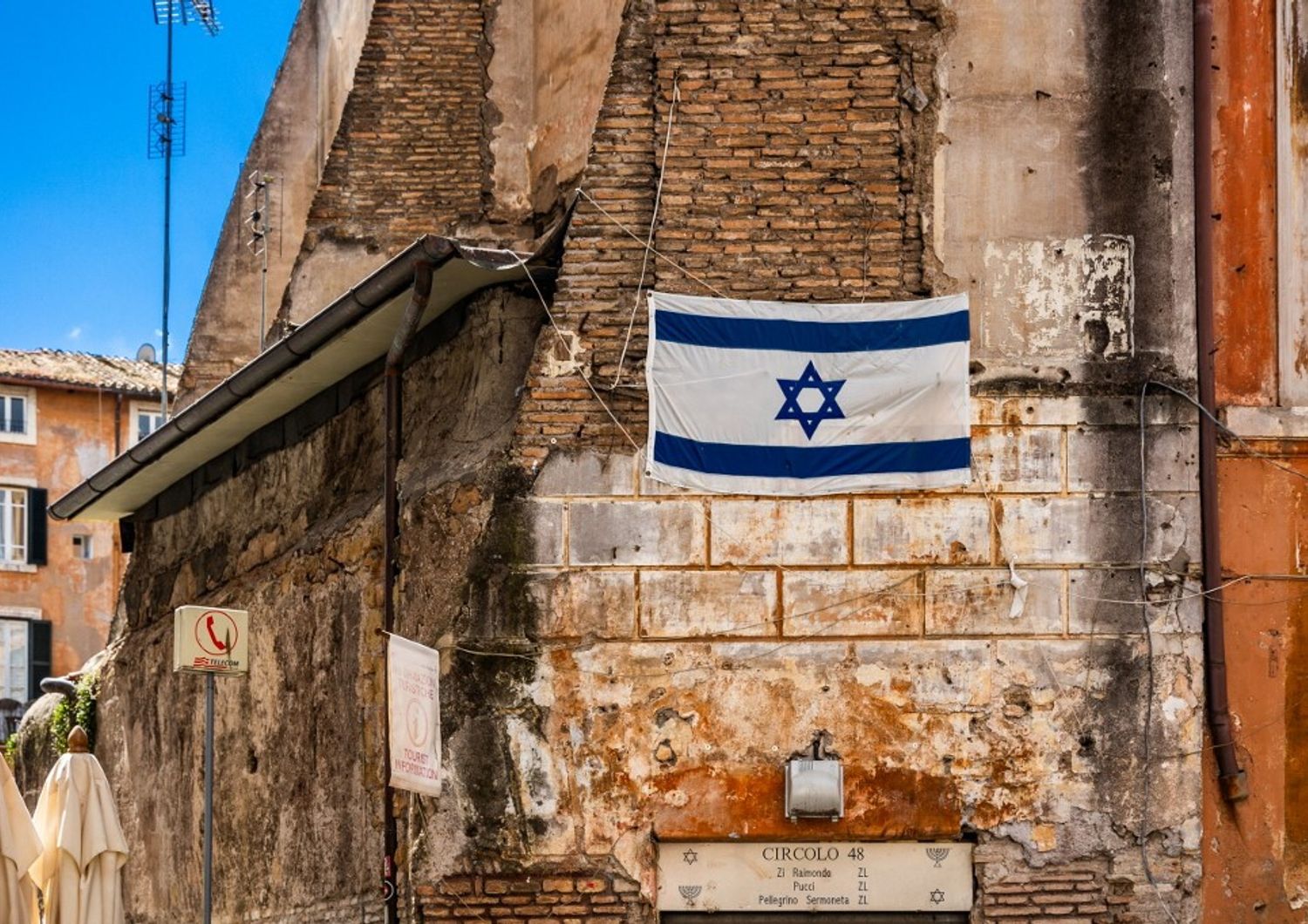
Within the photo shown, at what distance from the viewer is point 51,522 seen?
39688mm

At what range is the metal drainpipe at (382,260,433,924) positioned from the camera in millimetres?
12812

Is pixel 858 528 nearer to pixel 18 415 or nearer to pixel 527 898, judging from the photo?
pixel 527 898

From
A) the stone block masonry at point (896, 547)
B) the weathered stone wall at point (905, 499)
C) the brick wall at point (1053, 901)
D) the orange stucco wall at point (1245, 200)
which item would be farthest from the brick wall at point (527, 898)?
the orange stucco wall at point (1245, 200)

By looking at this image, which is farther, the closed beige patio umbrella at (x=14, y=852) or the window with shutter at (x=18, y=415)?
the window with shutter at (x=18, y=415)

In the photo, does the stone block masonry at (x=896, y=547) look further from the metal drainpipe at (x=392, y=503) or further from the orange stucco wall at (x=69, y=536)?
the orange stucco wall at (x=69, y=536)

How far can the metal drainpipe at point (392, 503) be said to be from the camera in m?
12.8

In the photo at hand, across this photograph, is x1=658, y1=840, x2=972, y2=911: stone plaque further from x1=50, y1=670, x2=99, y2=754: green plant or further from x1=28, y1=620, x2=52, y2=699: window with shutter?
x1=28, y1=620, x2=52, y2=699: window with shutter

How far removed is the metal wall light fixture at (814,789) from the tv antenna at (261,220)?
31.9ft

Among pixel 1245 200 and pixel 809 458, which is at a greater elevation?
pixel 1245 200

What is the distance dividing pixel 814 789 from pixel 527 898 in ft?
4.95

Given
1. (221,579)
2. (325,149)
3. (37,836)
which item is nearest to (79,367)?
(325,149)

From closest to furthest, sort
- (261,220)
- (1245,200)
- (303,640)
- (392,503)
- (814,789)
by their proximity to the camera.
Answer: (814,789), (1245,200), (392,503), (303,640), (261,220)

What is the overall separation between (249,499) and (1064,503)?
6004mm

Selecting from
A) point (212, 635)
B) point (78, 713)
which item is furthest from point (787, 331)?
point (78, 713)
